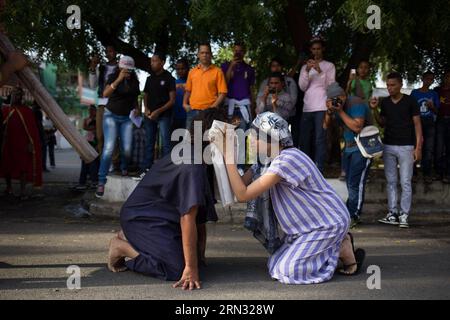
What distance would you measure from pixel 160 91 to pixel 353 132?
10.1 feet

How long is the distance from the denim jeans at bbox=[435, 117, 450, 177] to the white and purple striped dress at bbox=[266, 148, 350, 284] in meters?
5.03

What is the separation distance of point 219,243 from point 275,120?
2232mm

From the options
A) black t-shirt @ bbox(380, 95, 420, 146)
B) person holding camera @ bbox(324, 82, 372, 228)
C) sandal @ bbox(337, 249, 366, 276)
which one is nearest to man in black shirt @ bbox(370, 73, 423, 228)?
black t-shirt @ bbox(380, 95, 420, 146)

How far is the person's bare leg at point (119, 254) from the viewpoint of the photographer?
4984 mm

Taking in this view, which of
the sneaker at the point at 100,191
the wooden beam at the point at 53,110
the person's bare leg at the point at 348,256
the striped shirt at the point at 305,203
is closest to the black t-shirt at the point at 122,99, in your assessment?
the sneaker at the point at 100,191

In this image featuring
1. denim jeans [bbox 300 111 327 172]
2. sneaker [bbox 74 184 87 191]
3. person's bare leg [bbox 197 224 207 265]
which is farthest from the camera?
sneaker [bbox 74 184 87 191]

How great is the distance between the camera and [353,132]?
762 centimetres

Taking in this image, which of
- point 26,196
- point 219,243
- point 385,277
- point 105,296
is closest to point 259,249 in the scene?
point 219,243

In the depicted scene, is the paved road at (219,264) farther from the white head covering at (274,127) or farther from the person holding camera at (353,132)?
the white head covering at (274,127)

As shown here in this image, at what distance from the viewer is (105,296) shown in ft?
14.4

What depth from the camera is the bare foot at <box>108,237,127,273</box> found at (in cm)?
503

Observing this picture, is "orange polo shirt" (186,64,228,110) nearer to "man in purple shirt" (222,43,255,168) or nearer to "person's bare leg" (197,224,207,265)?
"man in purple shirt" (222,43,255,168)

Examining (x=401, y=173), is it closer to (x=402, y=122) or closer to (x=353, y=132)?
(x=402, y=122)

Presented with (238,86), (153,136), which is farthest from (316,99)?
(153,136)
